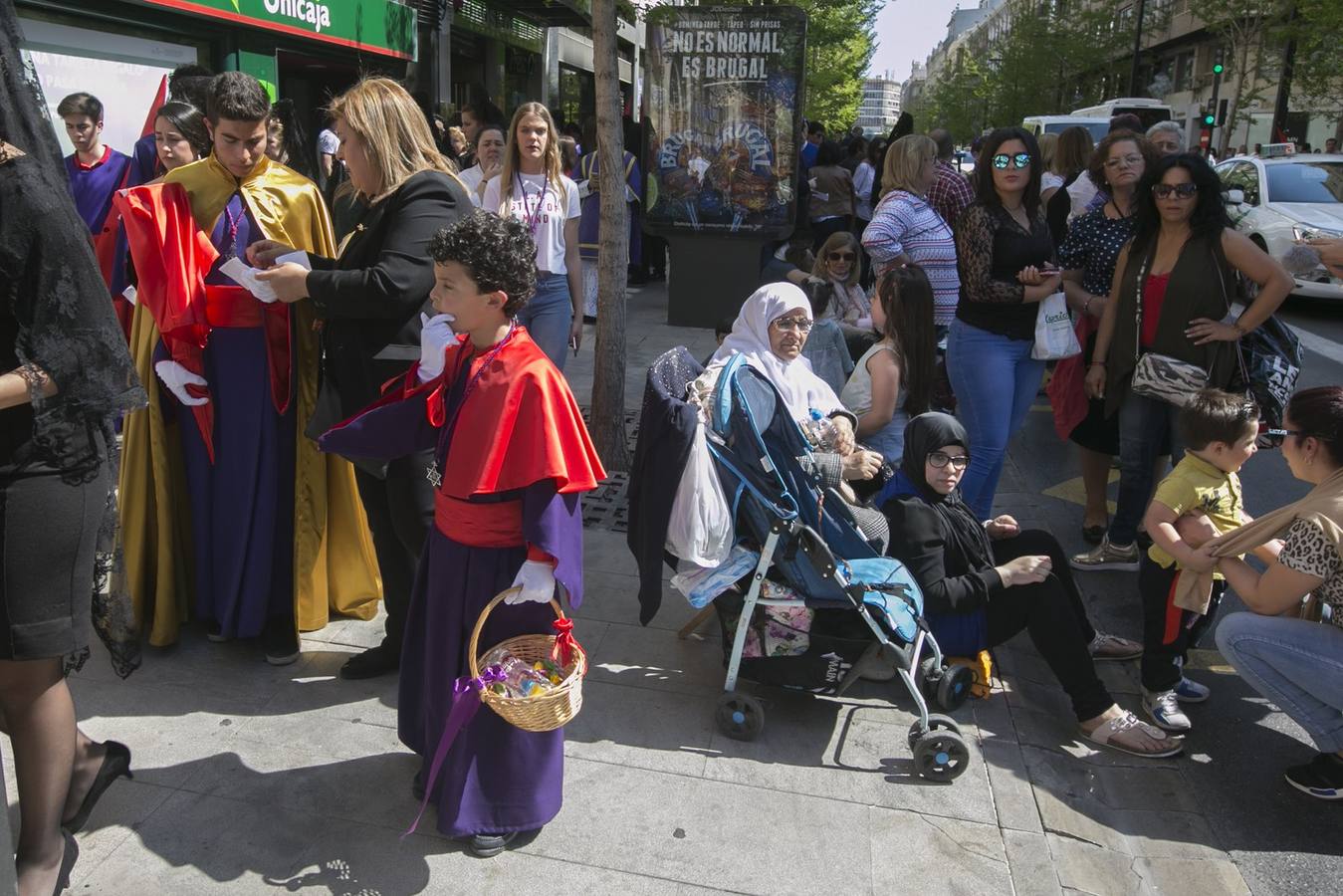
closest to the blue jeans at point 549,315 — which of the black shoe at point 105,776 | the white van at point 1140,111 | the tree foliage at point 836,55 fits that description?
the black shoe at point 105,776

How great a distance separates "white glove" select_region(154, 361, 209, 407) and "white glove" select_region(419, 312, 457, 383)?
2.92 ft

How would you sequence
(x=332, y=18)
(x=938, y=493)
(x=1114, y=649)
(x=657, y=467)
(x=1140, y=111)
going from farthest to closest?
(x=1140, y=111) → (x=332, y=18) → (x=1114, y=649) → (x=938, y=493) → (x=657, y=467)

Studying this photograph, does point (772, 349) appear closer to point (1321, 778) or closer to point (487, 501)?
point (487, 501)

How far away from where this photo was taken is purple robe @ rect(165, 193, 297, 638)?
3615mm

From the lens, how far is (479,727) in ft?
8.96

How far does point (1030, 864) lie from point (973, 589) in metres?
0.90

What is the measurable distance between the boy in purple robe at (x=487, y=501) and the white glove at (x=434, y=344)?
0.04 meters

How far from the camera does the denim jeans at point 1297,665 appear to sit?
10.5 feet

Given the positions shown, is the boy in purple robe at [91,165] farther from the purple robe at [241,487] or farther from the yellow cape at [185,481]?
the purple robe at [241,487]

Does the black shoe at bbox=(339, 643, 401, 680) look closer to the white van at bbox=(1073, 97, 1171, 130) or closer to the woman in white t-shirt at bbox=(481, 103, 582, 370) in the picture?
the woman in white t-shirt at bbox=(481, 103, 582, 370)

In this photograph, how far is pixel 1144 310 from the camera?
4660 mm

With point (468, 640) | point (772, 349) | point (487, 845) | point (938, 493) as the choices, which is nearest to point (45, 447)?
point (468, 640)

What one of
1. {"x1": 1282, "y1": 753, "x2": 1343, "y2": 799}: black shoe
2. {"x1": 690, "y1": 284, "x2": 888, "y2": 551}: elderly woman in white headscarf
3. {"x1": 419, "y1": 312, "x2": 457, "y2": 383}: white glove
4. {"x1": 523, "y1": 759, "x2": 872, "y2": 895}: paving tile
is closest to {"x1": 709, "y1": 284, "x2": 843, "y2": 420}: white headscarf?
{"x1": 690, "y1": 284, "x2": 888, "y2": 551}: elderly woman in white headscarf

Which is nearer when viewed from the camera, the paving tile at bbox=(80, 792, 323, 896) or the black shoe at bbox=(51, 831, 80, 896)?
the black shoe at bbox=(51, 831, 80, 896)
